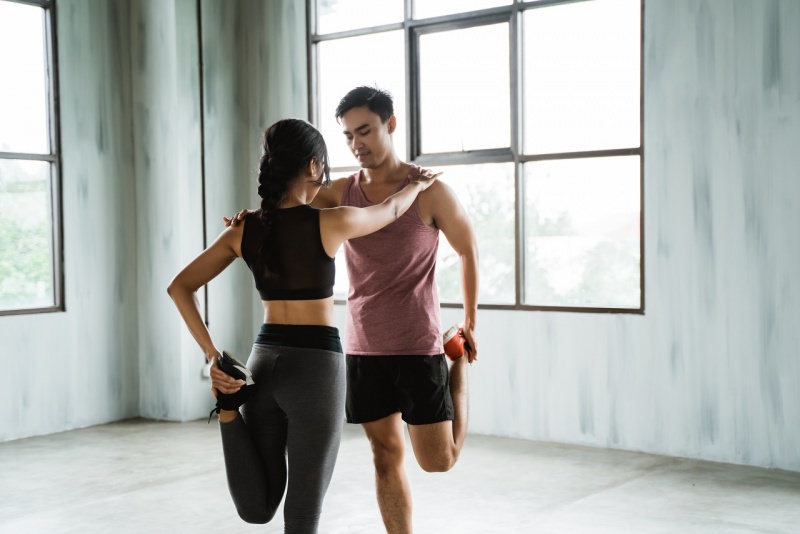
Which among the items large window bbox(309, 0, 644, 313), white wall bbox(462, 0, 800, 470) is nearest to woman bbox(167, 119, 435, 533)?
large window bbox(309, 0, 644, 313)

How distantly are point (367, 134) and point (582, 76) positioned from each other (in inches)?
99.0

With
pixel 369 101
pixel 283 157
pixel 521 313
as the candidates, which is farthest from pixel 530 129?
pixel 283 157

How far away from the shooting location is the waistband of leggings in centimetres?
235

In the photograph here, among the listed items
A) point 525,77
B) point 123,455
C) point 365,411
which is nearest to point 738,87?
point 525,77

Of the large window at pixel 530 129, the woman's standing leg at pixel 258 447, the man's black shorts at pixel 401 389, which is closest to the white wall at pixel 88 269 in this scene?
the large window at pixel 530 129

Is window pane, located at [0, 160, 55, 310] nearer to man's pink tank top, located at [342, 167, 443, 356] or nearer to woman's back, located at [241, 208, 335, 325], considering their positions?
man's pink tank top, located at [342, 167, 443, 356]

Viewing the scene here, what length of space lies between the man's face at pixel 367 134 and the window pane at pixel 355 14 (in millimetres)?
2972

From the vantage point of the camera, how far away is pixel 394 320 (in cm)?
295

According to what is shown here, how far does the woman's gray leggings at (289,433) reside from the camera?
7.56 ft

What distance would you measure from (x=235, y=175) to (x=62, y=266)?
128 centimetres

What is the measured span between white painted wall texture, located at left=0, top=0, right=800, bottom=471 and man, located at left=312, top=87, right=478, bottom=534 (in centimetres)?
215

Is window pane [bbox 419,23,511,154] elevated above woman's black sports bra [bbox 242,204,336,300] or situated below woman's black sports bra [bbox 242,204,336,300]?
above

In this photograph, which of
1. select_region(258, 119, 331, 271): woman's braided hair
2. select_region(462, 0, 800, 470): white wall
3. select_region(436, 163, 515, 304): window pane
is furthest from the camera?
select_region(436, 163, 515, 304): window pane

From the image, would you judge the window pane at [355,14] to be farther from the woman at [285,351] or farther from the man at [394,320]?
the woman at [285,351]
